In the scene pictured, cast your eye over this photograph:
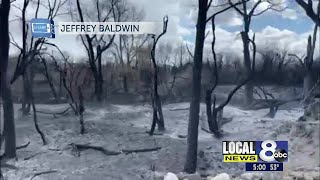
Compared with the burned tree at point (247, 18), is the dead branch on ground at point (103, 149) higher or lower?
lower

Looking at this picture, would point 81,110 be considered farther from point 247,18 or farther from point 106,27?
point 247,18

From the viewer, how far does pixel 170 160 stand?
304 centimetres

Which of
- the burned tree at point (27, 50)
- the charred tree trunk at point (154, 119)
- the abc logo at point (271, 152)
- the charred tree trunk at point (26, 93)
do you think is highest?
the burned tree at point (27, 50)

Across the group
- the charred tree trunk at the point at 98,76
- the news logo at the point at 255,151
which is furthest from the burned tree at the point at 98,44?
the news logo at the point at 255,151

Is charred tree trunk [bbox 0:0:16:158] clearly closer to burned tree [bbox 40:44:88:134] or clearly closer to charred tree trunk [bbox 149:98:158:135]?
burned tree [bbox 40:44:88:134]

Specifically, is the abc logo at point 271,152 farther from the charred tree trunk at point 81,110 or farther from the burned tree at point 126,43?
the charred tree trunk at point 81,110

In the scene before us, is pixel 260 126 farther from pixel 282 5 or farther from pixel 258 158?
pixel 282 5

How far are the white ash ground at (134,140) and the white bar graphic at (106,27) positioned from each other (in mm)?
536

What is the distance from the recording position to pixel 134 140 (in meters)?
3.01

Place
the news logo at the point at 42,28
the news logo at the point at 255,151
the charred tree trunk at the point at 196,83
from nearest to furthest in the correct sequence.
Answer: the news logo at the point at 42,28
the charred tree trunk at the point at 196,83
the news logo at the point at 255,151

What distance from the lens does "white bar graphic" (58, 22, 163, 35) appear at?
282 cm

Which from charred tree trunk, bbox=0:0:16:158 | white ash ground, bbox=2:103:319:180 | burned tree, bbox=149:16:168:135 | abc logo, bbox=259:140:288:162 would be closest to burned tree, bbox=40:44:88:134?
white ash ground, bbox=2:103:319:180

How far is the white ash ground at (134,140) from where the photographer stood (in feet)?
9.66

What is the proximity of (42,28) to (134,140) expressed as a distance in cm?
103
